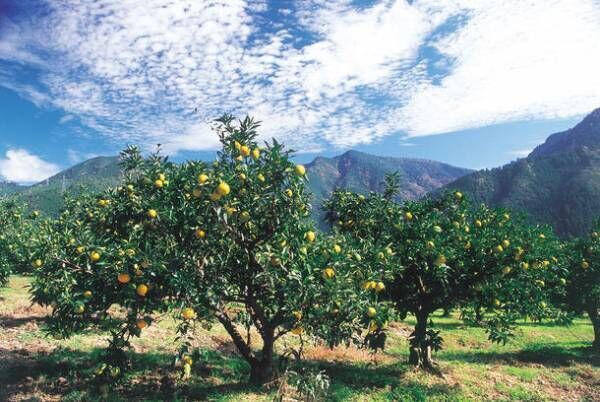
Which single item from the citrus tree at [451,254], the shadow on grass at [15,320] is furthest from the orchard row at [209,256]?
the shadow on grass at [15,320]

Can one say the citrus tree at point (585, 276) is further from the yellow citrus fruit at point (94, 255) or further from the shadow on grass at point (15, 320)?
the shadow on grass at point (15, 320)

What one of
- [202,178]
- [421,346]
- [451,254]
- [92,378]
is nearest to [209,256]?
[202,178]

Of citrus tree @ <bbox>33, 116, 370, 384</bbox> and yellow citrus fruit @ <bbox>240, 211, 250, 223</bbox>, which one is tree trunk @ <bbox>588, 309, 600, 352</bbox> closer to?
citrus tree @ <bbox>33, 116, 370, 384</bbox>

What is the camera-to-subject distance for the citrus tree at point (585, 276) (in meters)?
22.2

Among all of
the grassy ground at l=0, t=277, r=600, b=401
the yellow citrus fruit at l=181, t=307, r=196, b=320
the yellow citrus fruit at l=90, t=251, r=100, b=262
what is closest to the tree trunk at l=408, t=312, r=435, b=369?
the grassy ground at l=0, t=277, r=600, b=401

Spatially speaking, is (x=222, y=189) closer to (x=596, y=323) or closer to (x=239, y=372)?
(x=239, y=372)

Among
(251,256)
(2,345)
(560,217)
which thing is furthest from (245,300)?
(560,217)

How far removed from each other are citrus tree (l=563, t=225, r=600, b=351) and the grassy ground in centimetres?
249

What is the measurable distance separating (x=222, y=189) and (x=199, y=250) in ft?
7.47

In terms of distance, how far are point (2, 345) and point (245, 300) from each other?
9.48 metres

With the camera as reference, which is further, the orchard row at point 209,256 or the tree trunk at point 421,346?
the tree trunk at point 421,346

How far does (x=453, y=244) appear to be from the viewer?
48.9 ft

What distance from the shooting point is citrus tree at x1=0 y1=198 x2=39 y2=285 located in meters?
22.1

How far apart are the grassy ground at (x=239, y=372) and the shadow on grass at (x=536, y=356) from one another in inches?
2.1
